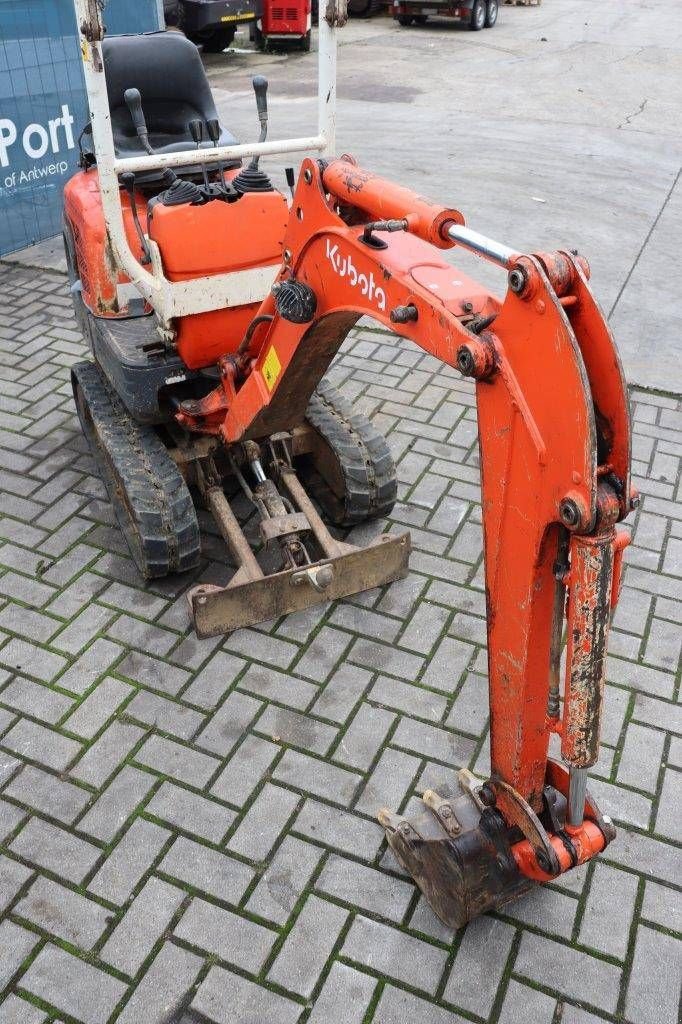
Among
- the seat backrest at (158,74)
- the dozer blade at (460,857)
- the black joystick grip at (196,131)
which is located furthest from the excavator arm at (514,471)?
the seat backrest at (158,74)

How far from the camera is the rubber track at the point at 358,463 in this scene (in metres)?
4.46

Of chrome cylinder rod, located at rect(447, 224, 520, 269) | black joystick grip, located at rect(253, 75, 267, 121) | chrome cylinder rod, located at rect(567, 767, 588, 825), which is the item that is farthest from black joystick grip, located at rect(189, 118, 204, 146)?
chrome cylinder rod, located at rect(567, 767, 588, 825)

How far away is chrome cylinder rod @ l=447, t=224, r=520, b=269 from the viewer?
2.20 m

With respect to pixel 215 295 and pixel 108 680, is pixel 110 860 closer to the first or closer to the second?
pixel 108 680

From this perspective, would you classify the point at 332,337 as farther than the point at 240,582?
No

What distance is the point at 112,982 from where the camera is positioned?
9.29ft

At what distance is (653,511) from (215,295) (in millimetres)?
2619

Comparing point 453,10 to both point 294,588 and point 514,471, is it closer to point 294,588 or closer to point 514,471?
point 294,588

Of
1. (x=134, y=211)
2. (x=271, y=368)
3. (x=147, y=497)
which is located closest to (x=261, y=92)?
(x=134, y=211)

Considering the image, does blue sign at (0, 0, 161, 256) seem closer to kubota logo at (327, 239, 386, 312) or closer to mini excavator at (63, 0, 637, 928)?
mini excavator at (63, 0, 637, 928)

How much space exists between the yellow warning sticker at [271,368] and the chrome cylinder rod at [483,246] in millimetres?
1216

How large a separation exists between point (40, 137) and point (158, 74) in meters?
3.60

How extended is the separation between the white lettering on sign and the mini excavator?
10.4 ft

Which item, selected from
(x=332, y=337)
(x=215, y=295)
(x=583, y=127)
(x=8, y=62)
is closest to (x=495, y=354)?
(x=332, y=337)
